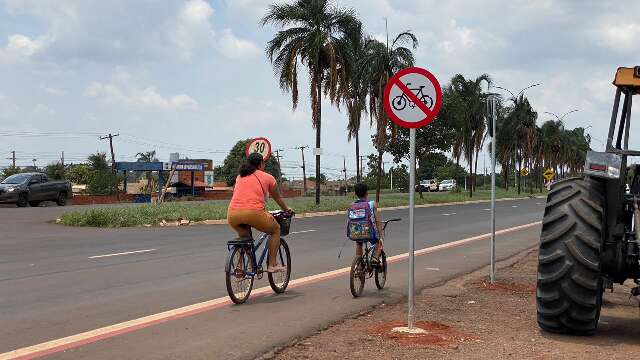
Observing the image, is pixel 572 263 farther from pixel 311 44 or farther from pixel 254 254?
pixel 311 44

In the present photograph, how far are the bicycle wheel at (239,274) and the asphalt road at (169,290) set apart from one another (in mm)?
160

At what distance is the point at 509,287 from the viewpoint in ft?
32.3

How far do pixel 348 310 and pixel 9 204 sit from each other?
1275 inches

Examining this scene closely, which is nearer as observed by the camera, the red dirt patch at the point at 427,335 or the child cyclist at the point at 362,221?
the red dirt patch at the point at 427,335

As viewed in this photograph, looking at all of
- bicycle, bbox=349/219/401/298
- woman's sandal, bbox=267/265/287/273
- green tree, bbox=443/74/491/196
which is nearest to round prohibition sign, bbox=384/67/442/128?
bicycle, bbox=349/219/401/298

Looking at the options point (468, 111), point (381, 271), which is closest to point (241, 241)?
point (381, 271)

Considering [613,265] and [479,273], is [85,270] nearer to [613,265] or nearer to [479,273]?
[479,273]

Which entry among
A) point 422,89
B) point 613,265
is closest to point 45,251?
point 422,89

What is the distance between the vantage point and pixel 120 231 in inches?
829

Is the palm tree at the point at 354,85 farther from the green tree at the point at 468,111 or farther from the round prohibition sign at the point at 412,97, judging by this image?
the round prohibition sign at the point at 412,97

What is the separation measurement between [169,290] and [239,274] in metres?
1.68

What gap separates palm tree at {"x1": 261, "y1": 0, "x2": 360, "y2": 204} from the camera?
108 ft

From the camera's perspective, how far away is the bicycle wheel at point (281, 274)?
9.00 metres

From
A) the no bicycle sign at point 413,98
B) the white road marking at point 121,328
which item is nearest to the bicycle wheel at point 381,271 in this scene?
the white road marking at point 121,328
